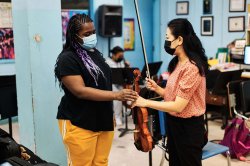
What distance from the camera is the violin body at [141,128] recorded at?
8.06 feet

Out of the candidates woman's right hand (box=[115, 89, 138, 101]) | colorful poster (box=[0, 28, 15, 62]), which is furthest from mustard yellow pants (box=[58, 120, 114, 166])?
colorful poster (box=[0, 28, 15, 62])

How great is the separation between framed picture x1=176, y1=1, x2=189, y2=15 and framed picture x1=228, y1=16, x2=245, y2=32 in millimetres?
1100

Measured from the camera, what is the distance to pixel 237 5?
7.17 meters

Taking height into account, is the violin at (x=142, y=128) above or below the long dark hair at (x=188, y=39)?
below

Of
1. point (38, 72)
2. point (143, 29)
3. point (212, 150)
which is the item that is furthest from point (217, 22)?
point (38, 72)

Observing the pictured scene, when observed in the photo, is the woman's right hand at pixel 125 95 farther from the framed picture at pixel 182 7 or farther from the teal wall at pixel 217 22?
the framed picture at pixel 182 7

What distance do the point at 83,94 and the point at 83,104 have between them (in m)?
0.11

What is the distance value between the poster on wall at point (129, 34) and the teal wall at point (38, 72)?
16.2 feet

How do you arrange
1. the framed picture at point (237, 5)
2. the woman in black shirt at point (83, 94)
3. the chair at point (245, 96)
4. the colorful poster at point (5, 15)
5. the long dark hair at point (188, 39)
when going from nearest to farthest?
the woman in black shirt at point (83, 94)
the long dark hair at point (188, 39)
the chair at point (245, 96)
the colorful poster at point (5, 15)
the framed picture at point (237, 5)

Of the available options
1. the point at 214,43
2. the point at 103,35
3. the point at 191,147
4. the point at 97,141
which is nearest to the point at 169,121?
the point at 191,147

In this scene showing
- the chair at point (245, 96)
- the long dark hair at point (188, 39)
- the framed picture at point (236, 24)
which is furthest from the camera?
the framed picture at point (236, 24)

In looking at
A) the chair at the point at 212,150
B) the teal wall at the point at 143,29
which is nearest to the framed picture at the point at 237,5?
the teal wall at the point at 143,29

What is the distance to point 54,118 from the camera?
10.4ft

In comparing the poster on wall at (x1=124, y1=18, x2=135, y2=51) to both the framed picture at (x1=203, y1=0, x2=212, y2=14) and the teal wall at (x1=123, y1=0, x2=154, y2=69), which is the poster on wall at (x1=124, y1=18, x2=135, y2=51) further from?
the framed picture at (x1=203, y1=0, x2=212, y2=14)
